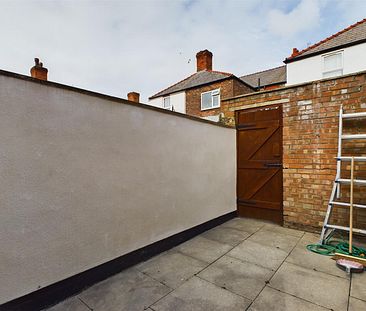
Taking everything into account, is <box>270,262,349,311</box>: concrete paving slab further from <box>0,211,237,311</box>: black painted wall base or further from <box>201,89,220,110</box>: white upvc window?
<box>201,89,220,110</box>: white upvc window

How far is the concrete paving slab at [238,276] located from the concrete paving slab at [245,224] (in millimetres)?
1177

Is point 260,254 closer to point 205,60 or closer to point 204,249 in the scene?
point 204,249

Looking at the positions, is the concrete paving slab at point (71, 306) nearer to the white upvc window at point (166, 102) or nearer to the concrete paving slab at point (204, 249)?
the concrete paving slab at point (204, 249)

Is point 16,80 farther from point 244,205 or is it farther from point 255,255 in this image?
point 244,205

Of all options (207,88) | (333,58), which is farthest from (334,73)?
(207,88)

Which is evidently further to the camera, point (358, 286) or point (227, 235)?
point (227, 235)

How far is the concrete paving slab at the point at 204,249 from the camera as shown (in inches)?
93.3

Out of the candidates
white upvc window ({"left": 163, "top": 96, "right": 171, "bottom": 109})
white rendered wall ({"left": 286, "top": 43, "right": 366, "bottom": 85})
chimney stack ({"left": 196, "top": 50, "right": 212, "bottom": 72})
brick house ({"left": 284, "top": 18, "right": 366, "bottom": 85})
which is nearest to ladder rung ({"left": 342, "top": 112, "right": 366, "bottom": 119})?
brick house ({"left": 284, "top": 18, "right": 366, "bottom": 85})

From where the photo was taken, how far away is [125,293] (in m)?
1.67

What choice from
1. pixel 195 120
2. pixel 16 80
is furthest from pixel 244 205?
pixel 16 80

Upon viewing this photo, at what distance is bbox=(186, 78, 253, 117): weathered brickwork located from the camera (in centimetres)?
1080

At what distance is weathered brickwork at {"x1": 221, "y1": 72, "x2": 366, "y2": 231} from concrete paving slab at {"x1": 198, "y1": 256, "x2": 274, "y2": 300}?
169cm

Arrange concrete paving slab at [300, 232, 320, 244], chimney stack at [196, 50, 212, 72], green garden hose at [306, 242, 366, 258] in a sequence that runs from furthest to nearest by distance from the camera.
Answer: chimney stack at [196, 50, 212, 72]
concrete paving slab at [300, 232, 320, 244]
green garden hose at [306, 242, 366, 258]

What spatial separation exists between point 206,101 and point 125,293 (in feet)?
37.8
